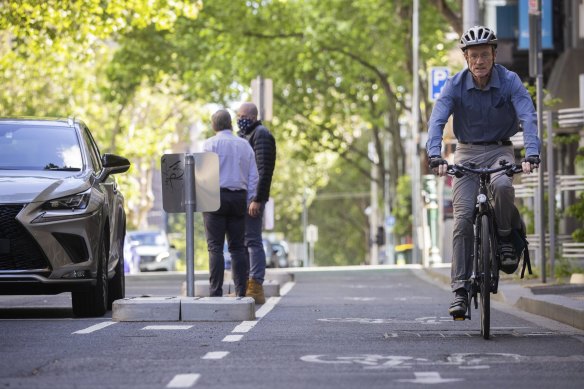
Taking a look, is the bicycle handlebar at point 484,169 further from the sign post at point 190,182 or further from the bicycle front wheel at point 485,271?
the sign post at point 190,182

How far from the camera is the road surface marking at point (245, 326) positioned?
12.2 m

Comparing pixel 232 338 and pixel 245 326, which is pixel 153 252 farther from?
pixel 232 338

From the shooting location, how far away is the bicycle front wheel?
36.0 feet

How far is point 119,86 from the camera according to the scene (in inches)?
1868

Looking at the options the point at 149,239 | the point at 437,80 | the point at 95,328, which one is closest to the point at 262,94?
the point at 437,80

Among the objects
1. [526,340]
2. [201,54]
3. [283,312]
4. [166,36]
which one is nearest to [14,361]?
[526,340]

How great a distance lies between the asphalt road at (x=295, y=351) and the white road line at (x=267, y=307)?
37mm

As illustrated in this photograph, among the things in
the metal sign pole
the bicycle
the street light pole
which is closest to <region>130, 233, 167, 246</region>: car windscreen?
the street light pole

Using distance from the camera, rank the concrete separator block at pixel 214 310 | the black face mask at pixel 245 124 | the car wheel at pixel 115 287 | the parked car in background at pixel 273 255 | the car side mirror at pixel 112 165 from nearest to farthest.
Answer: the concrete separator block at pixel 214 310 < the car side mirror at pixel 112 165 < the car wheel at pixel 115 287 < the black face mask at pixel 245 124 < the parked car in background at pixel 273 255

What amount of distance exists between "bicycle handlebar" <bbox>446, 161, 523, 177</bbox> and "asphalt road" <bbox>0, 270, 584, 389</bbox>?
1.14 meters

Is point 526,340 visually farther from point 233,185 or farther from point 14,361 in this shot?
point 233,185

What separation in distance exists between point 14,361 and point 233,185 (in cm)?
645

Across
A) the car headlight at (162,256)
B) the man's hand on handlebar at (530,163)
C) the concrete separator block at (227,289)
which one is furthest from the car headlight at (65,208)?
the car headlight at (162,256)

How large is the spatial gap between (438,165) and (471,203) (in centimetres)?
46
